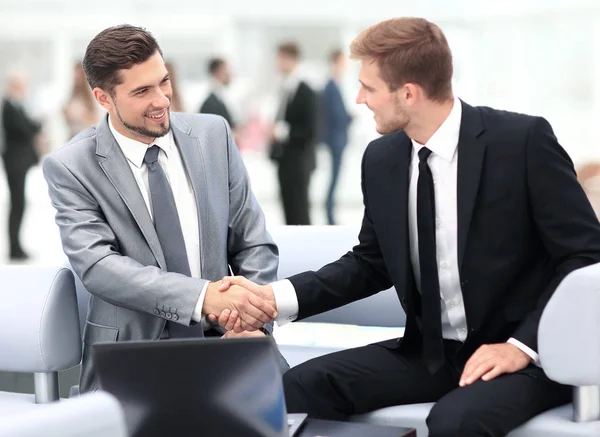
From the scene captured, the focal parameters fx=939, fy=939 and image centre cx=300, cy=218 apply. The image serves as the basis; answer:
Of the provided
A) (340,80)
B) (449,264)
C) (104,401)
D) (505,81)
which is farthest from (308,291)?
(505,81)

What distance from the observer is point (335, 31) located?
397 inches

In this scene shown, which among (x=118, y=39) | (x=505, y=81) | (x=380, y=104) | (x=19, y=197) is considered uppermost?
(x=118, y=39)

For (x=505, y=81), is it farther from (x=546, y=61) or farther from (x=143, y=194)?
(x=143, y=194)

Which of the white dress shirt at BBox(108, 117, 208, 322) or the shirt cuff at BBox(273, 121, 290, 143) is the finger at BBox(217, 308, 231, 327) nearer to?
the white dress shirt at BBox(108, 117, 208, 322)

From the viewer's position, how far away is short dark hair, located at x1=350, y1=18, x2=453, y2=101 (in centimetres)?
234

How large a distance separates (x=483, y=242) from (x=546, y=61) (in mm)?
7649

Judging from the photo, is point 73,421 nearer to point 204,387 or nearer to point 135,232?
point 204,387

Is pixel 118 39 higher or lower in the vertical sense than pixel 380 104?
higher

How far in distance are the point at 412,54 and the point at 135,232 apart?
0.91m

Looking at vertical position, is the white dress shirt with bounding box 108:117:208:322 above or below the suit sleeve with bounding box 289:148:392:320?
above

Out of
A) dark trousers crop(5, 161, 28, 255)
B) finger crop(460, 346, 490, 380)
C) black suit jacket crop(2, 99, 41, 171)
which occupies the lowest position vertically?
dark trousers crop(5, 161, 28, 255)

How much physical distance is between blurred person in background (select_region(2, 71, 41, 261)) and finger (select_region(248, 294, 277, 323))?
6.00 m

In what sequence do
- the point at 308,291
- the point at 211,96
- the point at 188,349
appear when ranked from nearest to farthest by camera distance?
the point at 188,349
the point at 308,291
the point at 211,96

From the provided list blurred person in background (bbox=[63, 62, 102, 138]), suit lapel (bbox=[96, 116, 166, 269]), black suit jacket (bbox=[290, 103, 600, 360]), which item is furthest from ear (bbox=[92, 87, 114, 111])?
blurred person in background (bbox=[63, 62, 102, 138])
